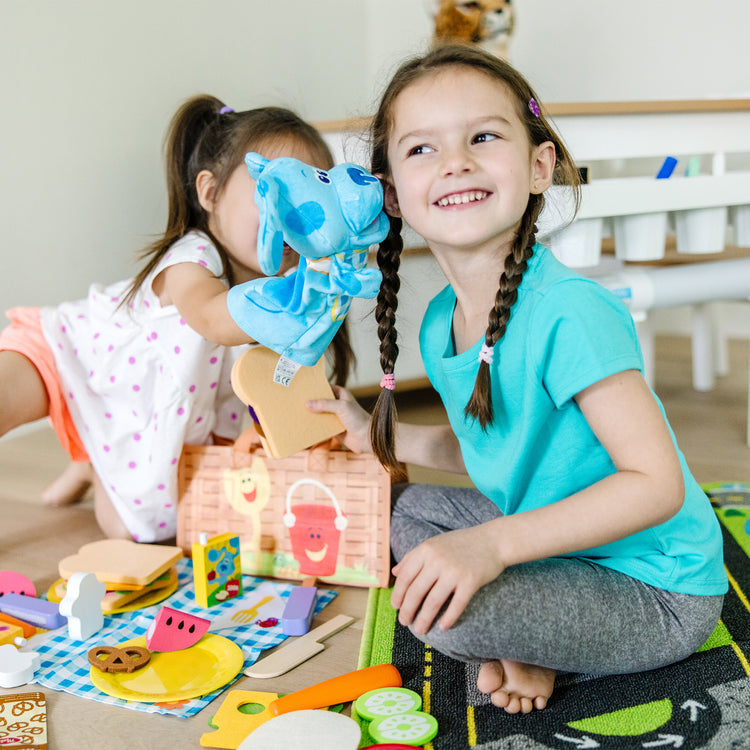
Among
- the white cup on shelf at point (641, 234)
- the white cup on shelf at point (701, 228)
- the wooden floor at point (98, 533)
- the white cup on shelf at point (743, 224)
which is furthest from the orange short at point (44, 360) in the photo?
the white cup on shelf at point (743, 224)

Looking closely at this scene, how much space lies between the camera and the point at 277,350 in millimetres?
808

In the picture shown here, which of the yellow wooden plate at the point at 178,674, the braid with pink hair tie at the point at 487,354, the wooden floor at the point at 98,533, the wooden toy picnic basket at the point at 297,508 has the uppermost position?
the braid with pink hair tie at the point at 487,354

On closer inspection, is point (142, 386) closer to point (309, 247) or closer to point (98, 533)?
point (98, 533)

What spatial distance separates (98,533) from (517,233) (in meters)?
0.72

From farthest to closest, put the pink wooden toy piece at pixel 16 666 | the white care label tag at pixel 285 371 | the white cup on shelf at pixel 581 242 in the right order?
the white cup on shelf at pixel 581 242
the white care label tag at pixel 285 371
the pink wooden toy piece at pixel 16 666

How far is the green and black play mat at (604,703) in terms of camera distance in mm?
Answer: 642

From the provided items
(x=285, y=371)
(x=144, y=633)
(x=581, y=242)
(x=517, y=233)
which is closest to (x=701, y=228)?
(x=581, y=242)

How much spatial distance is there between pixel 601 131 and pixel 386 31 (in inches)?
53.4

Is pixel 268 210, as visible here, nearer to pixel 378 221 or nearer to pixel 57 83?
pixel 378 221

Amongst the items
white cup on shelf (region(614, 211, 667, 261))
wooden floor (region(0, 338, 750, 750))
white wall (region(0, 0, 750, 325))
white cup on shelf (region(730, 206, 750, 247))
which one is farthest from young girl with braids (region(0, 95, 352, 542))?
white cup on shelf (region(730, 206, 750, 247))

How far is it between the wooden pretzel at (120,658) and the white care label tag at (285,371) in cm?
30

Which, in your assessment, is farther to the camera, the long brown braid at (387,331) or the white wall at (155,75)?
the white wall at (155,75)

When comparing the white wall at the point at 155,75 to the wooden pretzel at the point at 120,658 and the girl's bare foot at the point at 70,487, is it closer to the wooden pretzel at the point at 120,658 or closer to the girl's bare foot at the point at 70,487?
the girl's bare foot at the point at 70,487

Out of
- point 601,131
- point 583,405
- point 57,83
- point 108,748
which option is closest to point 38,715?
point 108,748
